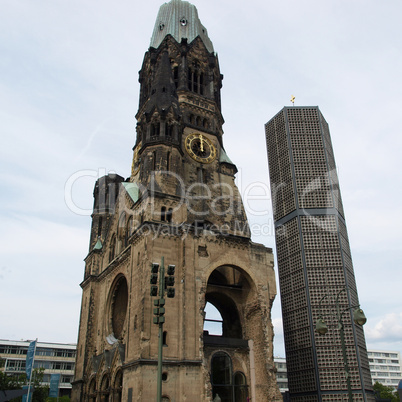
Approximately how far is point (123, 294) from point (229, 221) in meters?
12.7

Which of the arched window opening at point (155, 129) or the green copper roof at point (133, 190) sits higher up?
the arched window opening at point (155, 129)

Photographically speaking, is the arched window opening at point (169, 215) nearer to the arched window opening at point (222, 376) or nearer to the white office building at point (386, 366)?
the arched window opening at point (222, 376)

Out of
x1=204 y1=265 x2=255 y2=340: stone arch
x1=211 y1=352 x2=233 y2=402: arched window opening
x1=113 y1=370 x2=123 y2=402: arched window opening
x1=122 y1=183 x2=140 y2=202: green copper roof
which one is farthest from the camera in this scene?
x1=122 y1=183 x2=140 y2=202: green copper roof

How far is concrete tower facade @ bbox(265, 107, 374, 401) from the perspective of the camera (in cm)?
4288

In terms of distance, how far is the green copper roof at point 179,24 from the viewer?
56.5m

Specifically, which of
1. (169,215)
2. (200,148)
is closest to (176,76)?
(200,148)

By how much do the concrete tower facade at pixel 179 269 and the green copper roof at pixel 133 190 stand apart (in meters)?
0.11

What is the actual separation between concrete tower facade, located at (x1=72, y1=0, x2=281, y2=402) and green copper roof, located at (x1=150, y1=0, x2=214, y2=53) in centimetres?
351

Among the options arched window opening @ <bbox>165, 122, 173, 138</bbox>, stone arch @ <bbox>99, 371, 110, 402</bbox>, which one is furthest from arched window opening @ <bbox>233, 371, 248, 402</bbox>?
arched window opening @ <bbox>165, 122, 173, 138</bbox>

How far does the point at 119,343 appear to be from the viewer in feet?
115

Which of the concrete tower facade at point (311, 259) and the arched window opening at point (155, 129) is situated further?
the arched window opening at point (155, 129)

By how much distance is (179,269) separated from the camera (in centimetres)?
3441

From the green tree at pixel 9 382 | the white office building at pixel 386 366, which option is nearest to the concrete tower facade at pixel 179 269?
the green tree at pixel 9 382

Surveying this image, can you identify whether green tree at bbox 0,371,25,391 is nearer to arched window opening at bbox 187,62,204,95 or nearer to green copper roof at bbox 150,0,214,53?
arched window opening at bbox 187,62,204,95
